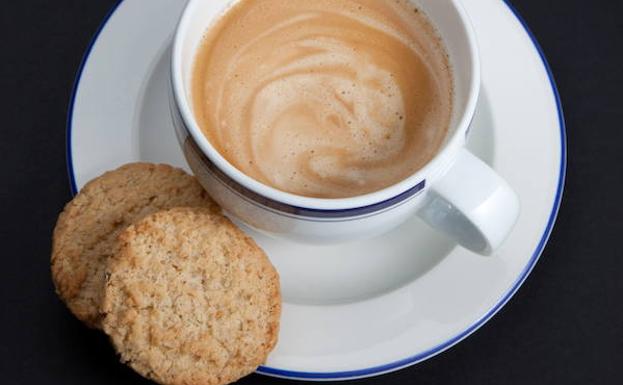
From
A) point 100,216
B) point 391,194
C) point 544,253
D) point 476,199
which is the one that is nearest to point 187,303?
point 100,216

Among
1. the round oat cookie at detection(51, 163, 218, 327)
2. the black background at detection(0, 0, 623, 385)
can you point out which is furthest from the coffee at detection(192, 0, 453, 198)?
the black background at detection(0, 0, 623, 385)

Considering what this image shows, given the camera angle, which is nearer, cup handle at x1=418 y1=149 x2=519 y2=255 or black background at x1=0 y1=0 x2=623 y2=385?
cup handle at x1=418 y1=149 x2=519 y2=255

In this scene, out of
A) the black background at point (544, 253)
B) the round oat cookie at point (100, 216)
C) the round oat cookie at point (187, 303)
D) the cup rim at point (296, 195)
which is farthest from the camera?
the black background at point (544, 253)

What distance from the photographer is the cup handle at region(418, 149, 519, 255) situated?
1532 mm

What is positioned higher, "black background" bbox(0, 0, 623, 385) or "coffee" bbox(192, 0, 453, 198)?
"coffee" bbox(192, 0, 453, 198)

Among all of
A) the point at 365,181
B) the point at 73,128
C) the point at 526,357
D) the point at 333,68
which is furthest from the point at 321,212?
the point at 526,357

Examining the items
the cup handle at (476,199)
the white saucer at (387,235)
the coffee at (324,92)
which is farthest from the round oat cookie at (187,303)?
the cup handle at (476,199)

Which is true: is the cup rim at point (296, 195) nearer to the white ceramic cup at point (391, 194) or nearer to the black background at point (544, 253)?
the white ceramic cup at point (391, 194)

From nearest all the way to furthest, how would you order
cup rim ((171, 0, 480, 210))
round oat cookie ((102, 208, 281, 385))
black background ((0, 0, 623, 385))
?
cup rim ((171, 0, 480, 210)) < round oat cookie ((102, 208, 281, 385)) < black background ((0, 0, 623, 385))

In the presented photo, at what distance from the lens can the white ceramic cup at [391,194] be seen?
4.86 ft

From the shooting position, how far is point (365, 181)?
1.67m

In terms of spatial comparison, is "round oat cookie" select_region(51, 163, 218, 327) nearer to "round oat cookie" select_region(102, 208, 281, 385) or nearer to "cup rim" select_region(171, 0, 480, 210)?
"round oat cookie" select_region(102, 208, 281, 385)

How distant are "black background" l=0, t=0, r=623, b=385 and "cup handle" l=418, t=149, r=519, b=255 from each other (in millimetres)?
513

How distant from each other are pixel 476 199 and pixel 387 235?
347 millimetres
